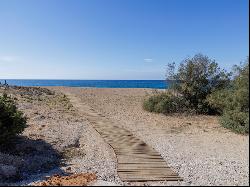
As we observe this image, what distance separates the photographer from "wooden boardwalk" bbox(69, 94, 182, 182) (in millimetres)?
9219

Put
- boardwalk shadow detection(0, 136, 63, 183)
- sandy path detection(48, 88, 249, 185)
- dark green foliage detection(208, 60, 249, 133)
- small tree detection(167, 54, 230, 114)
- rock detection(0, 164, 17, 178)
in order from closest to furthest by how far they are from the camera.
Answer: rock detection(0, 164, 17, 178) → boardwalk shadow detection(0, 136, 63, 183) → sandy path detection(48, 88, 249, 185) → dark green foliage detection(208, 60, 249, 133) → small tree detection(167, 54, 230, 114)

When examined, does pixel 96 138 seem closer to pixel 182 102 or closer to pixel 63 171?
pixel 63 171

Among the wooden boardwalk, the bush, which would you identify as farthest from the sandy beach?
the bush

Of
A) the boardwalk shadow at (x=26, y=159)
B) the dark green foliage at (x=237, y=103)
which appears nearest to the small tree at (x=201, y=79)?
the dark green foliage at (x=237, y=103)

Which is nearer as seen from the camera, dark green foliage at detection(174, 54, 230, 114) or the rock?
the rock

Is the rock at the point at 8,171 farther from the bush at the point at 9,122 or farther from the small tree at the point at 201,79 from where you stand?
the small tree at the point at 201,79

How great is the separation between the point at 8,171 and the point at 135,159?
12.0 feet

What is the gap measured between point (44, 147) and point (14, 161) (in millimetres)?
2420

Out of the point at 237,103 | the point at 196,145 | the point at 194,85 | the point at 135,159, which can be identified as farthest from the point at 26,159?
the point at 194,85

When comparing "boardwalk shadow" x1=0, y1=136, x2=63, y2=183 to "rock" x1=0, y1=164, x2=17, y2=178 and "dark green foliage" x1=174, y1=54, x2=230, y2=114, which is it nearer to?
"rock" x1=0, y1=164, x2=17, y2=178

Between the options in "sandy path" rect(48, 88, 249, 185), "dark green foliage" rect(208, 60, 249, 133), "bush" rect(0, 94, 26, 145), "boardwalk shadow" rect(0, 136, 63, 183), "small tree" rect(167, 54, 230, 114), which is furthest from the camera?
"small tree" rect(167, 54, 230, 114)

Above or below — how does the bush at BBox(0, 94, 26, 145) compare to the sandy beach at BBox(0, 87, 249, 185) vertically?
above

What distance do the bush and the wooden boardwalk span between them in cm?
336

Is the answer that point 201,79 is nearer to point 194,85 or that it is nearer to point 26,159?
point 194,85
